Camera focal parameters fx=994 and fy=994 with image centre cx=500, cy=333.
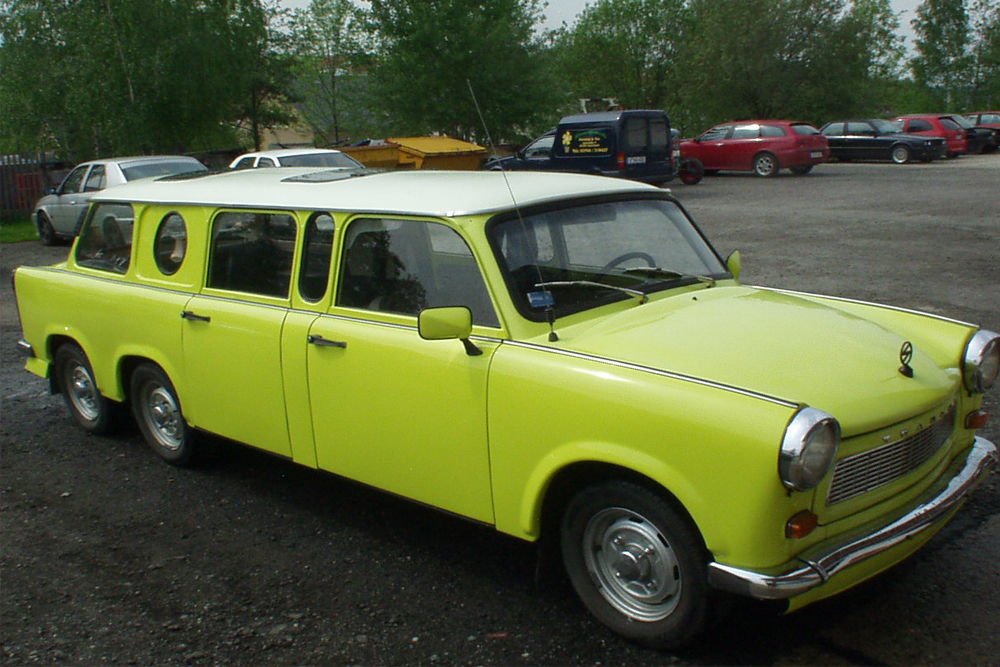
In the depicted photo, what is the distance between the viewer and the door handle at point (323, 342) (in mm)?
4414

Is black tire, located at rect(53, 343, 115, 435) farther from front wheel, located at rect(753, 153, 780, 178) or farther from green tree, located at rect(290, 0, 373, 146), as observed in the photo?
green tree, located at rect(290, 0, 373, 146)

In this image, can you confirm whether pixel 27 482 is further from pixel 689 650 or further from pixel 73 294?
pixel 689 650

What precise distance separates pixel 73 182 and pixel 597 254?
50.8 ft

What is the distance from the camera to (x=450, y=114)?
30969 mm

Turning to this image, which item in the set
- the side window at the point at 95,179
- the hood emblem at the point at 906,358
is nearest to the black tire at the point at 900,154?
Result: the side window at the point at 95,179

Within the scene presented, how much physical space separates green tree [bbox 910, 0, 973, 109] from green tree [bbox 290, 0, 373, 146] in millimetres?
40072

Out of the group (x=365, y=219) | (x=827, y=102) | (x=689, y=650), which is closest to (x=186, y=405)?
(x=365, y=219)

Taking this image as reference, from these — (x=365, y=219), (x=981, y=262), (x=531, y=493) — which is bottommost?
(x=981, y=262)

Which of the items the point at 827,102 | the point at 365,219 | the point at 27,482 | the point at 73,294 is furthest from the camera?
the point at 827,102

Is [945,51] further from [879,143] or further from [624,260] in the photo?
[624,260]

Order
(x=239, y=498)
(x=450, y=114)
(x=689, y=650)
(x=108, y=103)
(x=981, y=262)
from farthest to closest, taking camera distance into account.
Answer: (x=450, y=114)
(x=108, y=103)
(x=981, y=262)
(x=239, y=498)
(x=689, y=650)

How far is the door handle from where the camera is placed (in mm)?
4414

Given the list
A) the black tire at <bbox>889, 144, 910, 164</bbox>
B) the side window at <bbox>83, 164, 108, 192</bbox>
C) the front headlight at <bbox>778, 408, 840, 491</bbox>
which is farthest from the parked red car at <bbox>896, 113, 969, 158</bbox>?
the front headlight at <bbox>778, 408, 840, 491</bbox>

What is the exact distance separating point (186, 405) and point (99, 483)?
766mm
